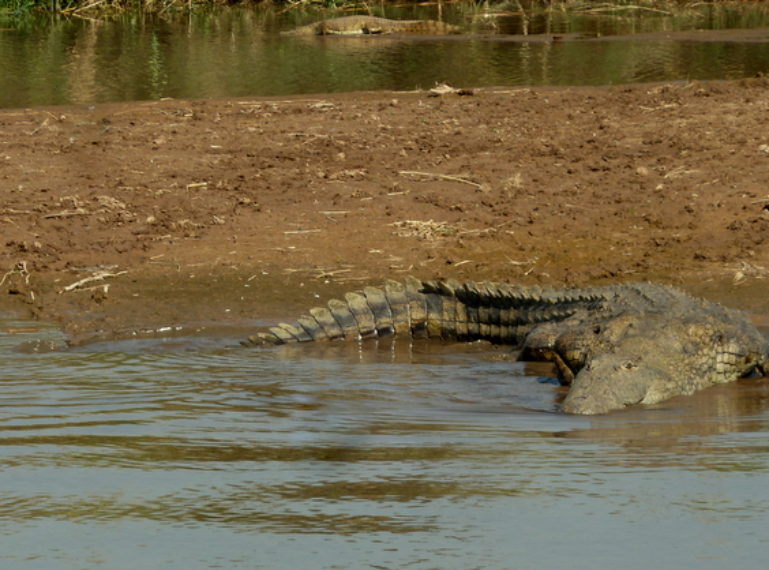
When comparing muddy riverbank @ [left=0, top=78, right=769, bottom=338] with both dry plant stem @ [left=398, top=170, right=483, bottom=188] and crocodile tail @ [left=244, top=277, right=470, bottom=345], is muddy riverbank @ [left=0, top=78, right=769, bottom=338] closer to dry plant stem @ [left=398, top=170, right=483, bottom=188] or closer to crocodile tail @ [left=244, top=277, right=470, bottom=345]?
dry plant stem @ [left=398, top=170, right=483, bottom=188]

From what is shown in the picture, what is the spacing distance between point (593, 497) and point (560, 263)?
4.59 metres

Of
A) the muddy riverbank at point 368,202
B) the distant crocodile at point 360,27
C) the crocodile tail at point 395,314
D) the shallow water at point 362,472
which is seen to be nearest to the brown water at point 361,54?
the distant crocodile at point 360,27

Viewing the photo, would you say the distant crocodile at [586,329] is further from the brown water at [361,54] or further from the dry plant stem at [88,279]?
the brown water at [361,54]

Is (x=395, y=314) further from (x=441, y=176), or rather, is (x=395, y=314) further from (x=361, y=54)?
(x=361, y=54)

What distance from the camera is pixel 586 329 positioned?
6.39 m

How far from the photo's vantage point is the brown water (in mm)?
16094

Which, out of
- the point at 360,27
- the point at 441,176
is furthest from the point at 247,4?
the point at 441,176

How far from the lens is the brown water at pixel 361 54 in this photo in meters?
16.1

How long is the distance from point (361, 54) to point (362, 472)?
1702 cm

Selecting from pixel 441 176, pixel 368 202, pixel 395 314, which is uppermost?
pixel 441 176

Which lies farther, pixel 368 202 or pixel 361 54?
pixel 361 54

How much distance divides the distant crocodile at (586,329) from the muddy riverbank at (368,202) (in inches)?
29.2

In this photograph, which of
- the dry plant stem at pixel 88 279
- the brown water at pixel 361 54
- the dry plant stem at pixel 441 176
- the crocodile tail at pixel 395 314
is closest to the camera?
the crocodile tail at pixel 395 314

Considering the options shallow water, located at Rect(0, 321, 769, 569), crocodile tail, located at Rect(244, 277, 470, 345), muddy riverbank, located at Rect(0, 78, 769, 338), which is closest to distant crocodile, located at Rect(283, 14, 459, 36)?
muddy riverbank, located at Rect(0, 78, 769, 338)
